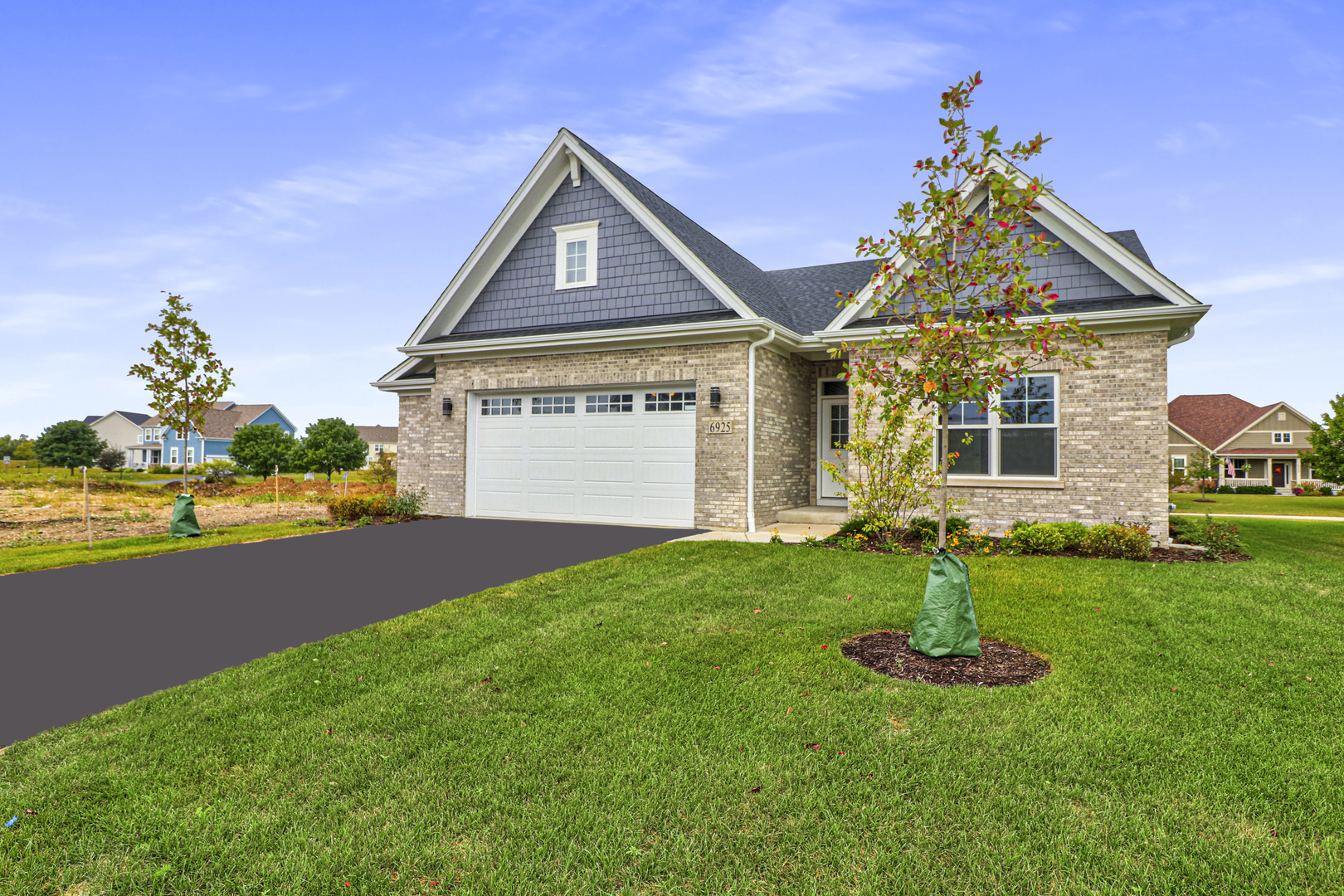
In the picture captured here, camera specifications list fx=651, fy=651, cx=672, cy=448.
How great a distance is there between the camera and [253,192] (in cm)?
1697

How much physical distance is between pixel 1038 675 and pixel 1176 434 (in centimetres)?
5295

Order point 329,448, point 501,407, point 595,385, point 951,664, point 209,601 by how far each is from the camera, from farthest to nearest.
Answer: point 329,448
point 501,407
point 595,385
point 209,601
point 951,664

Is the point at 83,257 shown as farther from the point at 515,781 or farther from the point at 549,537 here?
the point at 515,781

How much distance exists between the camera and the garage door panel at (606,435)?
13109 mm

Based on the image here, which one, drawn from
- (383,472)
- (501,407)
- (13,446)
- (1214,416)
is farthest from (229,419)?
(1214,416)

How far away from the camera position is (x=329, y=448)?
38.9 m

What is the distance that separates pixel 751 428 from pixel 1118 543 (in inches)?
228

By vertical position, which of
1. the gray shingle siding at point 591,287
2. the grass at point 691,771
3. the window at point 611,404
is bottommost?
the grass at point 691,771

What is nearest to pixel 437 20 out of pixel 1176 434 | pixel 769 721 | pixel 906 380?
pixel 906 380

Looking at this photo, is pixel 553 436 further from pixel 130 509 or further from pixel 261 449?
pixel 261 449

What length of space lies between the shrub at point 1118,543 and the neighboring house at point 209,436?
225 ft

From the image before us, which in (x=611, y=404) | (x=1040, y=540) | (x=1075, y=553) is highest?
(x=611, y=404)

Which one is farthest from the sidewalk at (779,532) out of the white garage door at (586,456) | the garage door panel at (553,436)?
the garage door panel at (553,436)

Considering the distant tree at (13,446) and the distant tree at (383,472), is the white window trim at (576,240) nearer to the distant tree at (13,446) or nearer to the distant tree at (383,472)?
the distant tree at (383,472)
